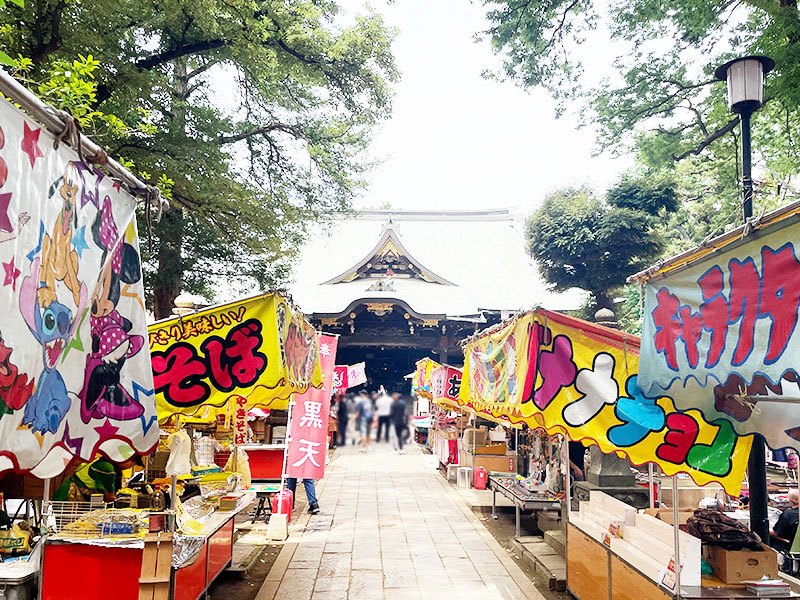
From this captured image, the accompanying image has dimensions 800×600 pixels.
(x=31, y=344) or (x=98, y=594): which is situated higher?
(x=31, y=344)

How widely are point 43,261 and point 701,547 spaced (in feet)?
15.9

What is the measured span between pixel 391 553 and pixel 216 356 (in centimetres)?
511

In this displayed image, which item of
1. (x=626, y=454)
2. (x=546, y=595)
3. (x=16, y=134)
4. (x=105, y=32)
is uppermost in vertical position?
(x=105, y=32)

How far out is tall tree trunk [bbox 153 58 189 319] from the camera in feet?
38.2

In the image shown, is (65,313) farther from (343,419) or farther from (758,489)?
(758,489)

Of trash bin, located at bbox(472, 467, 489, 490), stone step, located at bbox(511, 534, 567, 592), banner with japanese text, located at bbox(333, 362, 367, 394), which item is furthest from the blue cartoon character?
banner with japanese text, located at bbox(333, 362, 367, 394)

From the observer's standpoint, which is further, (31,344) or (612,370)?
(612,370)

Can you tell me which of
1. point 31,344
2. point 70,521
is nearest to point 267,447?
point 70,521

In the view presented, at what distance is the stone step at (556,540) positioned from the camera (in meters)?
8.13

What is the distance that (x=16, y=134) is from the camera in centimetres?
182

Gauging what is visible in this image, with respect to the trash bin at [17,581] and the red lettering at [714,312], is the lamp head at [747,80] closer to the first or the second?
the red lettering at [714,312]

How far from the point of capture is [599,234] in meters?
21.5

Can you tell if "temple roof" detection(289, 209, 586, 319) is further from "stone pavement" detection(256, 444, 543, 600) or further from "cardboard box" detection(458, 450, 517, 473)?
"stone pavement" detection(256, 444, 543, 600)

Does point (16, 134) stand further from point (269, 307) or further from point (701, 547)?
point (701, 547)
